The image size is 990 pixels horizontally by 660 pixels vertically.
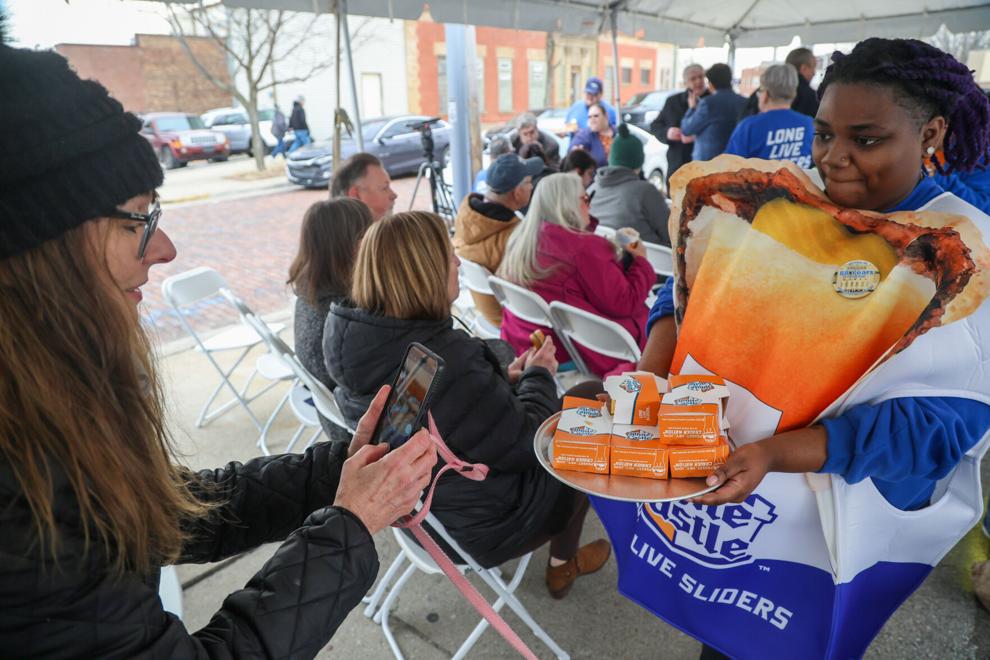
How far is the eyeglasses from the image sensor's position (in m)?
0.87

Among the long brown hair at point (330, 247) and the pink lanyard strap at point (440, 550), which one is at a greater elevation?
the long brown hair at point (330, 247)

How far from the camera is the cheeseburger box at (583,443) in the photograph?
119 cm

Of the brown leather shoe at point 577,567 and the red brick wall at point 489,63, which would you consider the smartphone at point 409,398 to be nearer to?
the brown leather shoe at point 577,567

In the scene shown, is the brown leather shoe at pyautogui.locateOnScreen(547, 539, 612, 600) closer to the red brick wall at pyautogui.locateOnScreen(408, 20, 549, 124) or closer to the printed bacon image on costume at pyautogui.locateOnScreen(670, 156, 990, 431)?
the printed bacon image on costume at pyautogui.locateOnScreen(670, 156, 990, 431)

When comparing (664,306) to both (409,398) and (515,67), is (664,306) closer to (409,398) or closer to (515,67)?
(409,398)

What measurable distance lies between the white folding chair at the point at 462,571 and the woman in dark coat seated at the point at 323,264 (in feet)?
2.57

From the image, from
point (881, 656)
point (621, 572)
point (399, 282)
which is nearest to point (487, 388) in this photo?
point (399, 282)

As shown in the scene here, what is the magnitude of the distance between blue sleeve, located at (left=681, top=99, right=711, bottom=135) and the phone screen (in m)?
5.86

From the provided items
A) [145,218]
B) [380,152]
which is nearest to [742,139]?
[145,218]

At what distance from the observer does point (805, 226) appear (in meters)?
1.09

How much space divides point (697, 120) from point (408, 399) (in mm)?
5980

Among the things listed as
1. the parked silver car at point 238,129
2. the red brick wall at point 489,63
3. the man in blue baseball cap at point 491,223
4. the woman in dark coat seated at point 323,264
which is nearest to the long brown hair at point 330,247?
the woman in dark coat seated at point 323,264

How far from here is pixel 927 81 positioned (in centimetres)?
105

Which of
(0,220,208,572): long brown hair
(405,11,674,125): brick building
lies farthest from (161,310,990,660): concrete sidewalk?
(405,11,674,125): brick building
